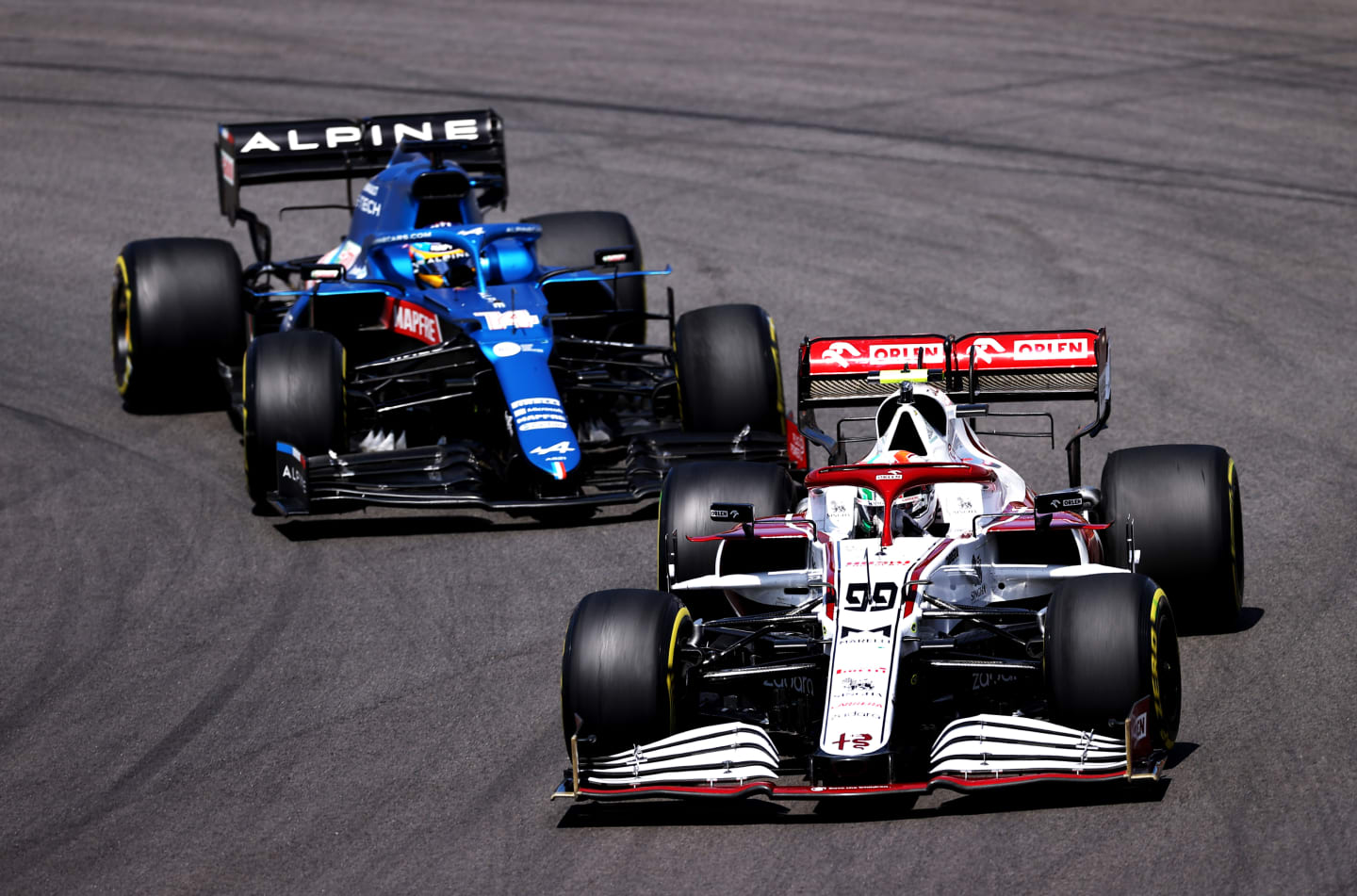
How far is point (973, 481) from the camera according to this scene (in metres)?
10.4

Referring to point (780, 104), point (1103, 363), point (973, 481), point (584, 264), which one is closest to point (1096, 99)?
point (780, 104)

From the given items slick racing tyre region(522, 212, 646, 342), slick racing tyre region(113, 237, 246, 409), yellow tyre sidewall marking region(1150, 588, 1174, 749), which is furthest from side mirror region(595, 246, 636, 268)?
yellow tyre sidewall marking region(1150, 588, 1174, 749)

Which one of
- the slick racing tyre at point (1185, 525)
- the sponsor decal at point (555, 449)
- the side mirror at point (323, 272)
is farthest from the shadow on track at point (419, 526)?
the slick racing tyre at point (1185, 525)

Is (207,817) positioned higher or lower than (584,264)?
lower

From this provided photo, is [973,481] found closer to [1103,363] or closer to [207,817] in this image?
[1103,363]

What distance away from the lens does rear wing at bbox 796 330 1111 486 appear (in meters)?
11.7

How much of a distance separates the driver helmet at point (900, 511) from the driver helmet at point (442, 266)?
18.2 feet

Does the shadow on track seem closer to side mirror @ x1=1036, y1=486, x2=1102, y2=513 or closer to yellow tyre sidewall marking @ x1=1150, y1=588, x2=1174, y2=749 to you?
side mirror @ x1=1036, y1=486, x2=1102, y2=513

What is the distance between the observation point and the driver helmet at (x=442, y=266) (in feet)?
50.2

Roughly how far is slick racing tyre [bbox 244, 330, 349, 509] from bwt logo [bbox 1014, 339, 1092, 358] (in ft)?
15.3

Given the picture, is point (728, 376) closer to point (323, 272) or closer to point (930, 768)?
point (323, 272)

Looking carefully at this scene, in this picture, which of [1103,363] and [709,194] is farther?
[709,194]

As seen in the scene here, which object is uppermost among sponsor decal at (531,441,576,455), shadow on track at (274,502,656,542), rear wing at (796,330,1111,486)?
rear wing at (796,330,1111,486)

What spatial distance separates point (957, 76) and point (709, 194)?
554cm
